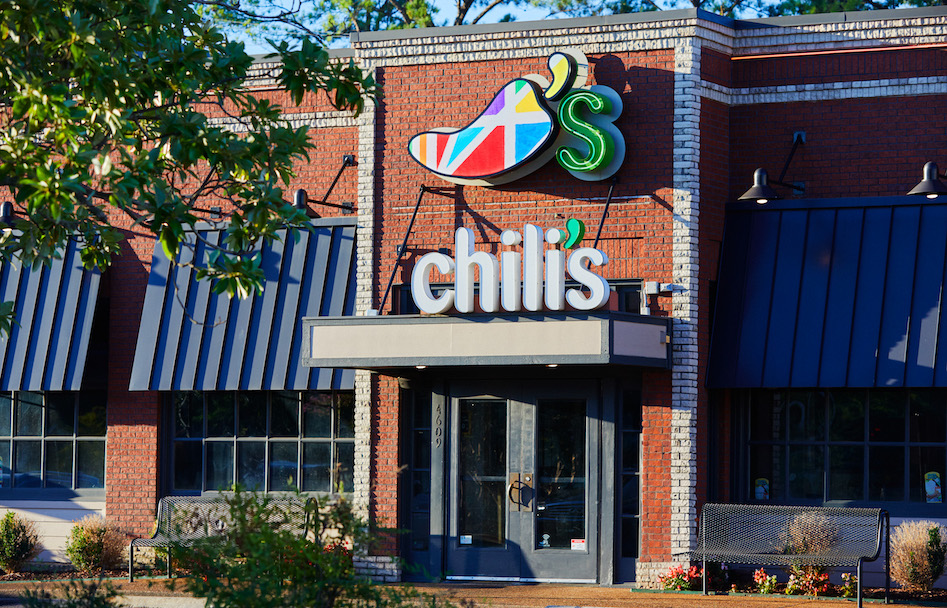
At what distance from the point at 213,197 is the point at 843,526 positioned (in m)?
9.84

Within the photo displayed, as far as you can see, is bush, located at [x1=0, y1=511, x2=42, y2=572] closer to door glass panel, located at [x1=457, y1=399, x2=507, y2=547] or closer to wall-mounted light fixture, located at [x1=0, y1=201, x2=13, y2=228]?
wall-mounted light fixture, located at [x1=0, y1=201, x2=13, y2=228]

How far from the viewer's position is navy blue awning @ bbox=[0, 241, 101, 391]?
1744cm

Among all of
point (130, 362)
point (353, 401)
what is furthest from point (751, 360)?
point (130, 362)

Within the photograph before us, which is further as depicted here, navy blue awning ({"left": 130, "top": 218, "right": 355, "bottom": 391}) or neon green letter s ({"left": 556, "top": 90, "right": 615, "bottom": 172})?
navy blue awning ({"left": 130, "top": 218, "right": 355, "bottom": 391})

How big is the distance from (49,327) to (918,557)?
468 inches

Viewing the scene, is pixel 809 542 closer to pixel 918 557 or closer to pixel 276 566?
pixel 918 557

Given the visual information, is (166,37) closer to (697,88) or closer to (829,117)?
(697,88)

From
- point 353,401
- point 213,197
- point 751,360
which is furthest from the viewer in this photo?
point 213,197

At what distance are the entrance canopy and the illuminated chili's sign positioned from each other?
6.6 inches

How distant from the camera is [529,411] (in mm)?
15594

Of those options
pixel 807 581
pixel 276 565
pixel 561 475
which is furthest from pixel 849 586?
pixel 276 565

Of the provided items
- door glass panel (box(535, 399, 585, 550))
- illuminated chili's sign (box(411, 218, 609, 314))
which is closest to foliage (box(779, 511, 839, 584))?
door glass panel (box(535, 399, 585, 550))

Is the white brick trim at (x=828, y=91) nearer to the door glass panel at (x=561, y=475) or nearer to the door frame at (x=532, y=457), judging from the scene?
the door frame at (x=532, y=457)

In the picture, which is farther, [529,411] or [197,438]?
[197,438]
